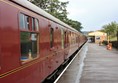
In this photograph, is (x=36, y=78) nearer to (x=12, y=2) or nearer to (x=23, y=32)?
(x=23, y=32)

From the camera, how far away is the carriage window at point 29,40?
26.5ft

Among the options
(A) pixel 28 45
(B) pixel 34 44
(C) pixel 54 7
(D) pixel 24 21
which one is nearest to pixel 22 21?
(D) pixel 24 21

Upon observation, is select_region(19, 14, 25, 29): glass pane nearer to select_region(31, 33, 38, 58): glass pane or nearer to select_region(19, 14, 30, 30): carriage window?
select_region(19, 14, 30, 30): carriage window

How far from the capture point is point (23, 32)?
806 cm

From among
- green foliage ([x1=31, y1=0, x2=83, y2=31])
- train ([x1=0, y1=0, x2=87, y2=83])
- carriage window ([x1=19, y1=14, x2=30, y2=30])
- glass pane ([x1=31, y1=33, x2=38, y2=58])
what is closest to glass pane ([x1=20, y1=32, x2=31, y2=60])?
train ([x1=0, y1=0, x2=87, y2=83])

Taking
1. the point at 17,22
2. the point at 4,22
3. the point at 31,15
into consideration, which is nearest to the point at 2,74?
the point at 4,22

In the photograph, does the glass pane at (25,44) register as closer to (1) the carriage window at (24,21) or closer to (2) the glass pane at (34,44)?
(1) the carriage window at (24,21)

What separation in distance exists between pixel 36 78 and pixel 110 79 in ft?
20.6

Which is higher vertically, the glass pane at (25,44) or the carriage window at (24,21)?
the carriage window at (24,21)

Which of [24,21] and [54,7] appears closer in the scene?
[24,21]

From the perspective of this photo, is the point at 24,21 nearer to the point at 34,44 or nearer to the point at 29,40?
the point at 29,40

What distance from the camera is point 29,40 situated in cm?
875

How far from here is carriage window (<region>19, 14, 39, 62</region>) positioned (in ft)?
26.5

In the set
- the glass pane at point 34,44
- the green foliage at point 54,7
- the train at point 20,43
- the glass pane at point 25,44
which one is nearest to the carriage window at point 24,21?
the train at point 20,43
